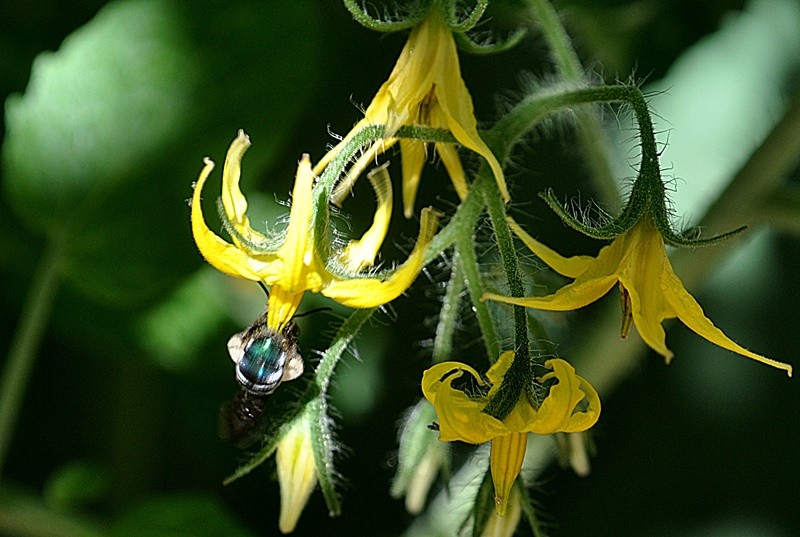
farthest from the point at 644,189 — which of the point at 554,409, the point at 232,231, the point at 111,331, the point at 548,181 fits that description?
the point at 111,331

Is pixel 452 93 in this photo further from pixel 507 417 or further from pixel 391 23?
pixel 507 417

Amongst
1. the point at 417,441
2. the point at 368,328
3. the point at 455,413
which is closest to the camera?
the point at 455,413

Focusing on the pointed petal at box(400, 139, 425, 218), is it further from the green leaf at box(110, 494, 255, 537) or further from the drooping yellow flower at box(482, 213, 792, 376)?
the green leaf at box(110, 494, 255, 537)

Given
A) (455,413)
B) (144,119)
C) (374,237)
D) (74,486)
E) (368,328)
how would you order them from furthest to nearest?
(368,328), (74,486), (144,119), (374,237), (455,413)

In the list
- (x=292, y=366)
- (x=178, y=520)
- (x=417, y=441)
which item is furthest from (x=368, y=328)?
(x=292, y=366)

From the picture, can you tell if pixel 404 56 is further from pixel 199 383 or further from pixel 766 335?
pixel 766 335

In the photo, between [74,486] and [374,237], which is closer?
[374,237]
